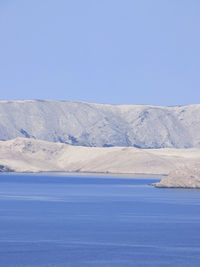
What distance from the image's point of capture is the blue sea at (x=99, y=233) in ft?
170

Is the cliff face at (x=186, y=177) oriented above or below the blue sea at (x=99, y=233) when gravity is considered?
below

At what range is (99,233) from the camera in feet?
211

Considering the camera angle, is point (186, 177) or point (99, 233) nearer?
point (99, 233)

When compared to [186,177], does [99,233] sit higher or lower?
higher

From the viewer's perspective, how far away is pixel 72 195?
117812 millimetres

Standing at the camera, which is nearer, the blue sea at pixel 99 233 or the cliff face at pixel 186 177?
the blue sea at pixel 99 233

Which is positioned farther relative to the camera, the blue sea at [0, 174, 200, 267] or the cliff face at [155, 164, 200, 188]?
the cliff face at [155, 164, 200, 188]

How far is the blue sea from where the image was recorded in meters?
51.8

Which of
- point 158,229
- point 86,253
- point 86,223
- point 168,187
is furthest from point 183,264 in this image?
point 168,187

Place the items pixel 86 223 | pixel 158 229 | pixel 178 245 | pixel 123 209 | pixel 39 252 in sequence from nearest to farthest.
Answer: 1. pixel 39 252
2. pixel 178 245
3. pixel 158 229
4. pixel 86 223
5. pixel 123 209

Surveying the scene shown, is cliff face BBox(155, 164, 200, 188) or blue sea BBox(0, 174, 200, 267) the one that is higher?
blue sea BBox(0, 174, 200, 267)

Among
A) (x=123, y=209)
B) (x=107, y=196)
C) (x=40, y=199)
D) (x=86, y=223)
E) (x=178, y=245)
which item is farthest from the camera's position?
(x=107, y=196)

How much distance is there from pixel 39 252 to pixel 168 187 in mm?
90382

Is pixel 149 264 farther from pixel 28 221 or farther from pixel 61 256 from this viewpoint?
pixel 28 221
